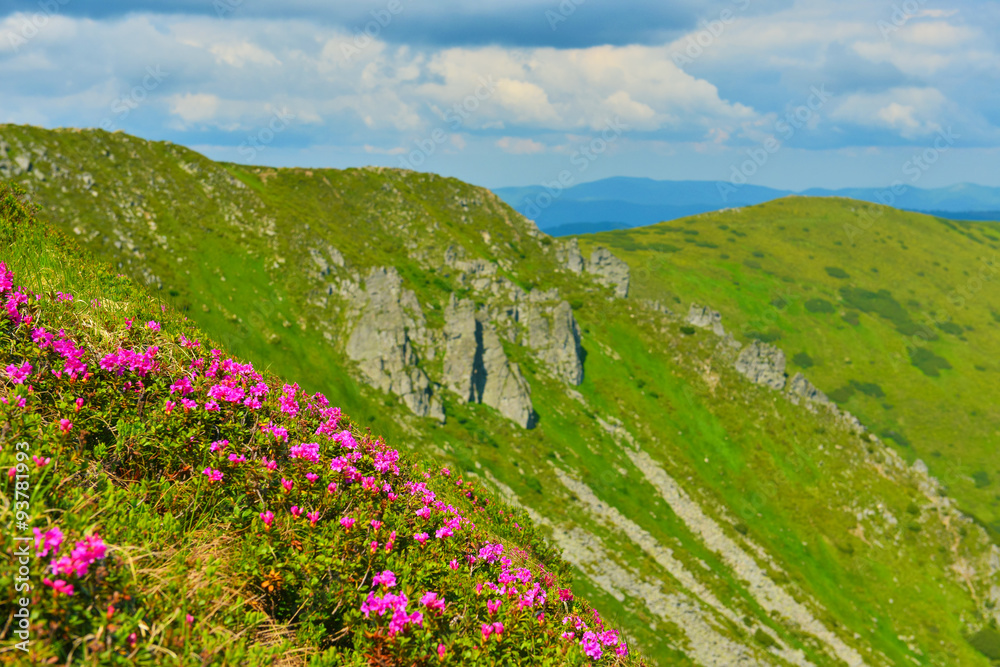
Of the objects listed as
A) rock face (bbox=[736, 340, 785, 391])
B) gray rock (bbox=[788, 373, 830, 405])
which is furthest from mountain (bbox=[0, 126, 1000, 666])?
gray rock (bbox=[788, 373, 830, 405])

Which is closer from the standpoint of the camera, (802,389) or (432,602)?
(432,602)

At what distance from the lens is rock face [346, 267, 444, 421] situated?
110m

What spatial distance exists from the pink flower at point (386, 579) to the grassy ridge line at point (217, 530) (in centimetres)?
6

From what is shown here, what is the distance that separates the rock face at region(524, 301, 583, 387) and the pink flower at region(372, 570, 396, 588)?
138 metres

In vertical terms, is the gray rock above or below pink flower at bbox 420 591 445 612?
below

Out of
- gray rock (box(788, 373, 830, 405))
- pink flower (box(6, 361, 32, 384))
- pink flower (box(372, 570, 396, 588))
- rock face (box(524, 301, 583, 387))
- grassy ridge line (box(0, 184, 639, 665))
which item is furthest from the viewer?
gray rock (box(788, 373, 830, 405))

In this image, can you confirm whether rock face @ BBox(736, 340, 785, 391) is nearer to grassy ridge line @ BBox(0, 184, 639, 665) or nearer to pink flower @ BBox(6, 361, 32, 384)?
grassy ridge line @ BBox(0, 184, 639, 665)

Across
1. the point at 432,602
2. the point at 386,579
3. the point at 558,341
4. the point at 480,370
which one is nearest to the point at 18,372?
the point at 386,579

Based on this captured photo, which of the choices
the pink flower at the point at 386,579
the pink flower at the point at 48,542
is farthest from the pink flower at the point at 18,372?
the pink flower at the point at 386,579

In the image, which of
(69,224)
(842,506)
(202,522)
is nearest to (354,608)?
(202,522)

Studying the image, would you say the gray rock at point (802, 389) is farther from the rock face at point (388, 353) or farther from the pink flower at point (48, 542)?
the pink flower at point (48, 542)

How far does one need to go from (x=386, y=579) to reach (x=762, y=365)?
20169 centimetres

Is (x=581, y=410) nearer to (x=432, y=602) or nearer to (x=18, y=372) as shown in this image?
(x=432, y=602)

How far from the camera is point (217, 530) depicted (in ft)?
20.2
